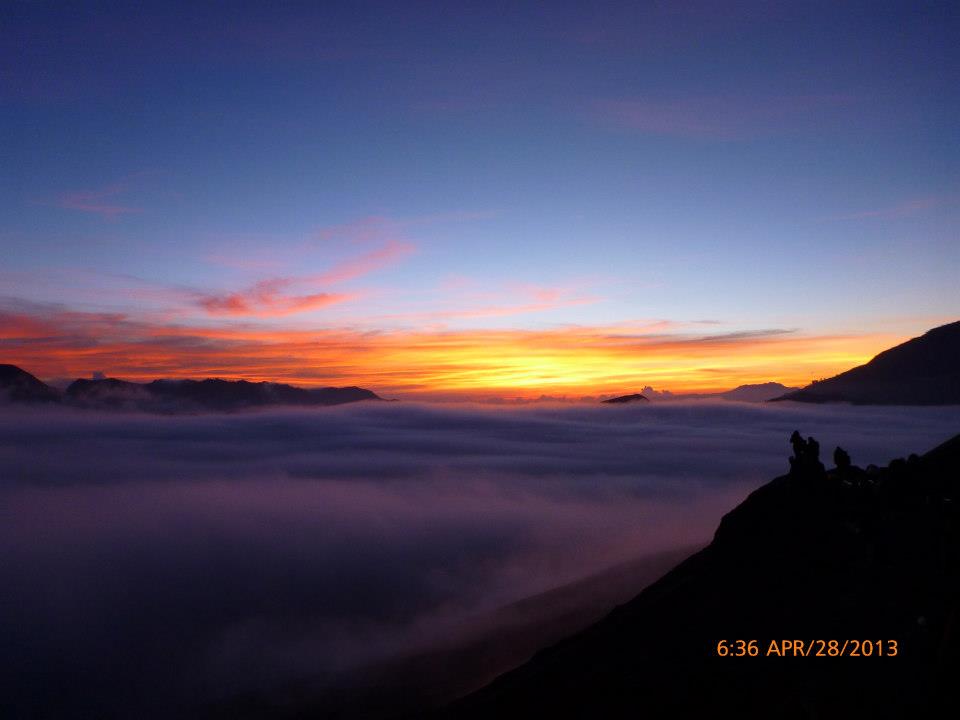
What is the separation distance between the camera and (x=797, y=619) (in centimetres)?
4362

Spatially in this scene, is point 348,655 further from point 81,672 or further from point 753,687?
point 753,687

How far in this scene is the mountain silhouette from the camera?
2822 cm

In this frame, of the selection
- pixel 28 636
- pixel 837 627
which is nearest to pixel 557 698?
pixel 837 627

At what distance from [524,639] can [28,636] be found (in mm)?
154144

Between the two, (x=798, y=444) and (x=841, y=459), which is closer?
(x=841, y=459)

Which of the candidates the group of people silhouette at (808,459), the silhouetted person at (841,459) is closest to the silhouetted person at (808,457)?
the group of people silhouette at (808,459)
